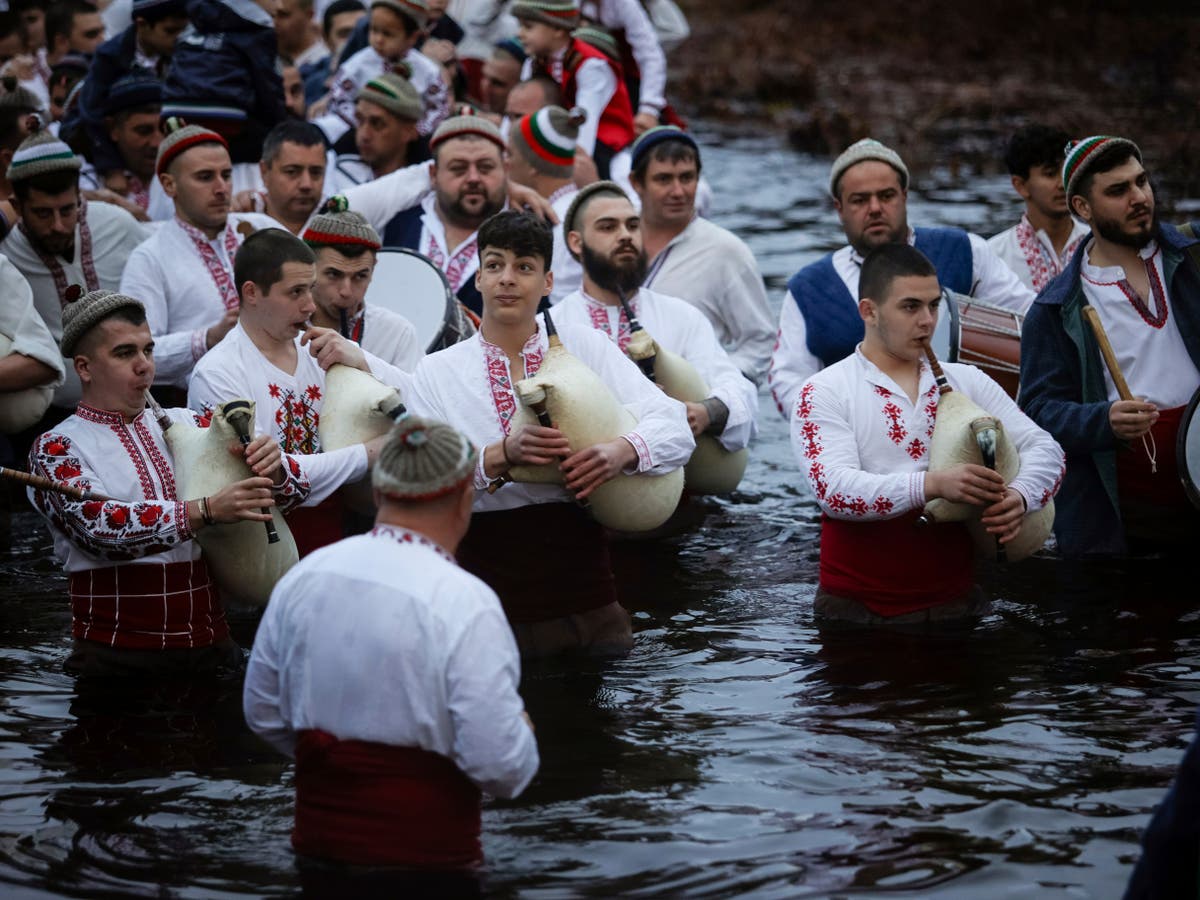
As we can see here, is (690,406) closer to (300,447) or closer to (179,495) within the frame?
(300,447)

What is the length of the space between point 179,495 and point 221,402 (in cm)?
46

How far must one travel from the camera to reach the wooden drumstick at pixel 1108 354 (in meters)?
6.72

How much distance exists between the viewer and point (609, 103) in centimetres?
1102

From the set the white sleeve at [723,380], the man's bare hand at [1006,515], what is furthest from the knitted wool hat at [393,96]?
the man's bare hand at [1006,515]

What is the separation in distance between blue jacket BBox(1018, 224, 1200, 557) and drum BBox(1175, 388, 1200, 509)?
0.26 meters

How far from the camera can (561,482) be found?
577 centimetres

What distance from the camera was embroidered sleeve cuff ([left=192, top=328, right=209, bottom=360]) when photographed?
7297 mm

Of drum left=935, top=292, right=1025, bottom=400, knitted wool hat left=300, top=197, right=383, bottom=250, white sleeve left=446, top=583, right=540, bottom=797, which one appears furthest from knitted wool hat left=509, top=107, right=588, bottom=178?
white sleeve left=446, top=583, right=540, bottom=797

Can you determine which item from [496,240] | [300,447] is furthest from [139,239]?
[496,240]

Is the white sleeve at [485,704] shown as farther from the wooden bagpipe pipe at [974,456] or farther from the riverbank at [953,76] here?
the riverbank at [953,76]

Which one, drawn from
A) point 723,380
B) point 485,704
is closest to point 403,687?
point 485,704

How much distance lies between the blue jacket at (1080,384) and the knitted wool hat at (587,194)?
1.83 m

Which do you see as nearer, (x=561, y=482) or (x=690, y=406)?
(x=561, y=482)

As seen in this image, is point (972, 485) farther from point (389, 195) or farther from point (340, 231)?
point (389, 195)
